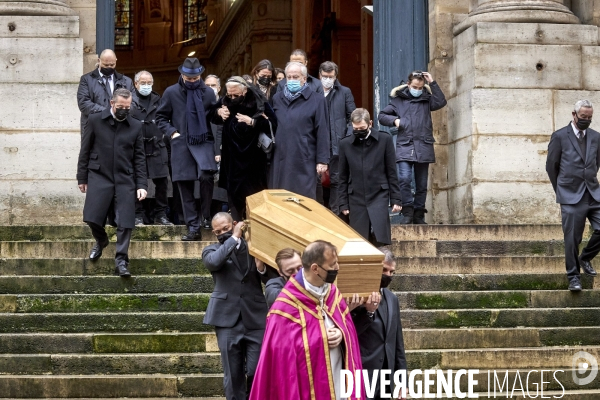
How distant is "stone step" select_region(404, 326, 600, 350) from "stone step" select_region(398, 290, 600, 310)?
549mm

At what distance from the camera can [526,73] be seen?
50.4 feet

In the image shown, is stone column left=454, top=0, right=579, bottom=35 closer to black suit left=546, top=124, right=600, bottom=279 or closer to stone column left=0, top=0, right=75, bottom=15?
black suit left=546, top=124, right=600, bottom=279

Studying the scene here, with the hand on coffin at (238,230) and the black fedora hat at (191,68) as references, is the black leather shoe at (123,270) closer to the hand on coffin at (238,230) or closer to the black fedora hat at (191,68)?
the black fedora hat at (191,68)

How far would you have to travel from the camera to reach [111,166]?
12375 mm

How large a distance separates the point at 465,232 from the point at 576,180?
148 centimetres

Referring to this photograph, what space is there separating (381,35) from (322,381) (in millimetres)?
9930

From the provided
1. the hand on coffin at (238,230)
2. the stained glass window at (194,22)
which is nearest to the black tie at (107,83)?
the hand on coffin at (238,230)

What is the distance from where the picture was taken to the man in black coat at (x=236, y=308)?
930 centimetres

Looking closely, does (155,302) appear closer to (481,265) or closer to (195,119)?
(195,119)

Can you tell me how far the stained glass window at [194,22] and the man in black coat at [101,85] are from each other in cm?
2942

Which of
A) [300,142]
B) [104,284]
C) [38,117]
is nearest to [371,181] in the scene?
[300,142]

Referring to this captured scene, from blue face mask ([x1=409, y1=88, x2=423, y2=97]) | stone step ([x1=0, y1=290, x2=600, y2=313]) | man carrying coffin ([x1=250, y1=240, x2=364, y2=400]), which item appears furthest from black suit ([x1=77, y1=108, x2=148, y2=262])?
man carrying coffin ([x1=250, y1=240, x2=364, y2=400])

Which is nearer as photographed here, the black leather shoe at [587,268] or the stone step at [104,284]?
the stone step at [104,284]

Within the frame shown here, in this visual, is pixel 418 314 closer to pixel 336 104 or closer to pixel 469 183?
pixel 336 104
